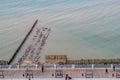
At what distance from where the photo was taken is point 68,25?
68.5m

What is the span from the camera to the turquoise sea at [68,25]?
2084 inches

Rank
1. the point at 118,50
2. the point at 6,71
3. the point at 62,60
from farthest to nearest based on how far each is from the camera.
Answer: the point at 118,50, the point at 62,60, the point at 6,71

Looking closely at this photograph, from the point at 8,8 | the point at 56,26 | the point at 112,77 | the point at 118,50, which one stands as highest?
the point at 8,8

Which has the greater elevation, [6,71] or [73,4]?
[73,4]

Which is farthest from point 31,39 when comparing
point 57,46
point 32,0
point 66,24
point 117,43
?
point 32,0

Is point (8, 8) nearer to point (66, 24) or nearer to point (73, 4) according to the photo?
point (73, 4)

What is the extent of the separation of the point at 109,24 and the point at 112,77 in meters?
33.8

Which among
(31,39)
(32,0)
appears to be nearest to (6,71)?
(31,39)

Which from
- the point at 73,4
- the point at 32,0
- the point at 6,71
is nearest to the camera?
the point at 6,71

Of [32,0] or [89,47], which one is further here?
[32,0]

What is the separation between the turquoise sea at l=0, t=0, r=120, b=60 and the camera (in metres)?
52.9

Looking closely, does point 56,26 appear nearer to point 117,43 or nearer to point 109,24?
point 109,24

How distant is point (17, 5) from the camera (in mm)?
96000

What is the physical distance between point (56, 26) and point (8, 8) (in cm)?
2948
